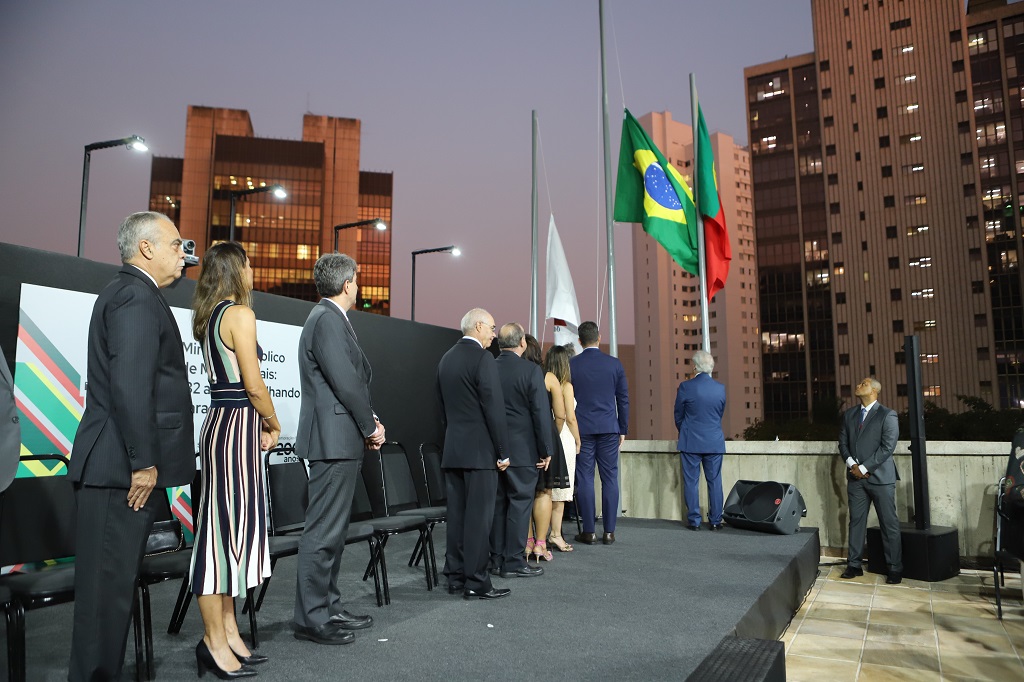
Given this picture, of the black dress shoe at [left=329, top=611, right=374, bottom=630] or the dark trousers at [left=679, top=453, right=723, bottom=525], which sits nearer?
the black dress shoe at [left=329, top=611, right=374, bottom=630]

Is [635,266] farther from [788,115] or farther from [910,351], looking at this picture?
[910,351]

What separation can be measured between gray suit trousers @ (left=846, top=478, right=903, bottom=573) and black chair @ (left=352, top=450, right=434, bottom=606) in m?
4.15

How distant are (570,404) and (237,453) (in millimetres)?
3570

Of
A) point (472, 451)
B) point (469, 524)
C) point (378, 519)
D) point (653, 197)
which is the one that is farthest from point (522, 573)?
point (653, 197)

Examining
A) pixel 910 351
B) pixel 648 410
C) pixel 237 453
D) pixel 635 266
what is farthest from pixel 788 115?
Answer: pixel 237 453

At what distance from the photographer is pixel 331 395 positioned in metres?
3.34

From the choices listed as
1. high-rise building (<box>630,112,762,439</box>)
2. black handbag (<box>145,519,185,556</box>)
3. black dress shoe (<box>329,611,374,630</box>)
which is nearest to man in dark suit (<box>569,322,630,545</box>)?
black dress shoe (<box>329,611,374,630</box>)

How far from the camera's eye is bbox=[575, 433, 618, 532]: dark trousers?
636cm

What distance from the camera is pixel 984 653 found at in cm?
440

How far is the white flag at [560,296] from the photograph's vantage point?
9.32 meters

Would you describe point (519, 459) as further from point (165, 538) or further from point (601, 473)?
point (165, 538)

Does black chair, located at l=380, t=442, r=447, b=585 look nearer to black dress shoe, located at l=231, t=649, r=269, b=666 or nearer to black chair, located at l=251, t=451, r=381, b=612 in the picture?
black chair, located at l=251, t=451, r=381, b=612

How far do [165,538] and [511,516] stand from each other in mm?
2145

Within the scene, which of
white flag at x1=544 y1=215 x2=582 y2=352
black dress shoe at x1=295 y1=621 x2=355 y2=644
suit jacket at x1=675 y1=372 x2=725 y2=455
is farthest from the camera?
white flag at x1=544 y1=215 x2=582 y2=352
